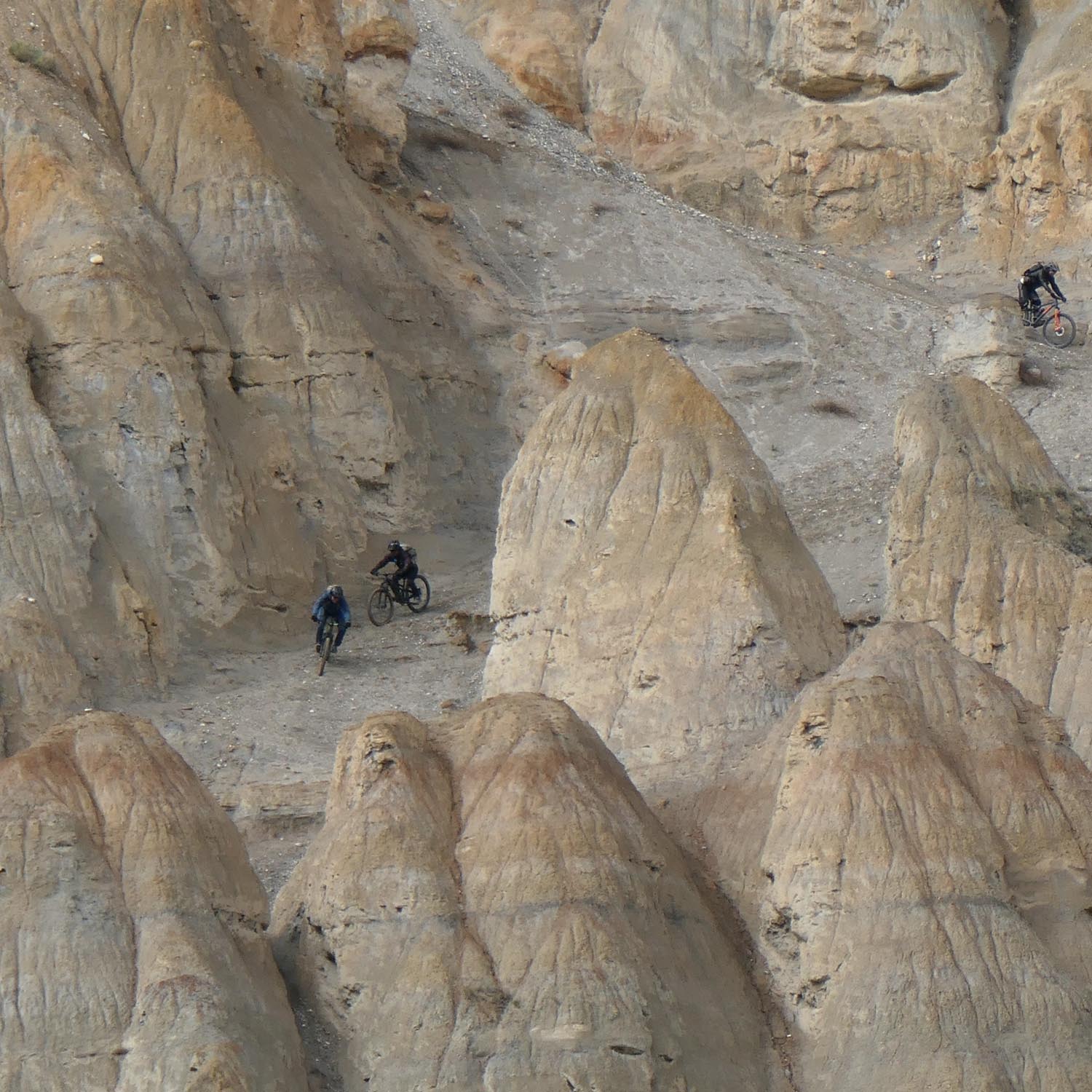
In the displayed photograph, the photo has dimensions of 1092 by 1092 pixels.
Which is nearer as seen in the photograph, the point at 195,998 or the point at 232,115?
the point at 195,998

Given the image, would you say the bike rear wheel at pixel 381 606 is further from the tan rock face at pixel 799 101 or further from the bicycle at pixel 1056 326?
the tan rock face at pixel 799 101

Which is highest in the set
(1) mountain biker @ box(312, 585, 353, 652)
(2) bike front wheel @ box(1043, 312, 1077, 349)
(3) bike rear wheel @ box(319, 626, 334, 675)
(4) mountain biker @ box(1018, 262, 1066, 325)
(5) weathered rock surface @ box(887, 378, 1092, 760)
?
(5) weathered rock surface @ box(887, 378, 1092, 760)

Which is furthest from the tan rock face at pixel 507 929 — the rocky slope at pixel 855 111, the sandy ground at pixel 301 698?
the rocky slope at pixel 855 111

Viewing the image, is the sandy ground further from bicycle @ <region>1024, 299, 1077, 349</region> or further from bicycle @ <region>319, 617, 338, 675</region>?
bicycle @ <region>1024, 299, 1077, 349</region>

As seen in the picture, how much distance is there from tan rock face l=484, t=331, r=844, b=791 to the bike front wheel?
1870 cm

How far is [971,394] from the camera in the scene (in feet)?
98.5

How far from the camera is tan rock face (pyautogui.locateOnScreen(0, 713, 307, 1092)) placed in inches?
679

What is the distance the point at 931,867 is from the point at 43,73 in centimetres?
2497

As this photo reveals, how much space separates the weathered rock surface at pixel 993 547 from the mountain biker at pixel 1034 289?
1520 centimetres

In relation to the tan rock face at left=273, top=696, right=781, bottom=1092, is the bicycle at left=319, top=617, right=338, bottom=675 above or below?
below

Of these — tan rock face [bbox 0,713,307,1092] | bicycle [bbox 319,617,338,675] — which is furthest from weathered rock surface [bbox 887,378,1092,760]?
tan rock face [bbox 0,713,307,1092]

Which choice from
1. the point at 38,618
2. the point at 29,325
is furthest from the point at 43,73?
the point at 38,618

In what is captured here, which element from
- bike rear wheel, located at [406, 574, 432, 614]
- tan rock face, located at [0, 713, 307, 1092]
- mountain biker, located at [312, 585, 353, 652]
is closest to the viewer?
tan rock face, located at [0, 713, 307, 1092]

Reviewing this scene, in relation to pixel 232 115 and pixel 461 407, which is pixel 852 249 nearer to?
pixel 461 407
